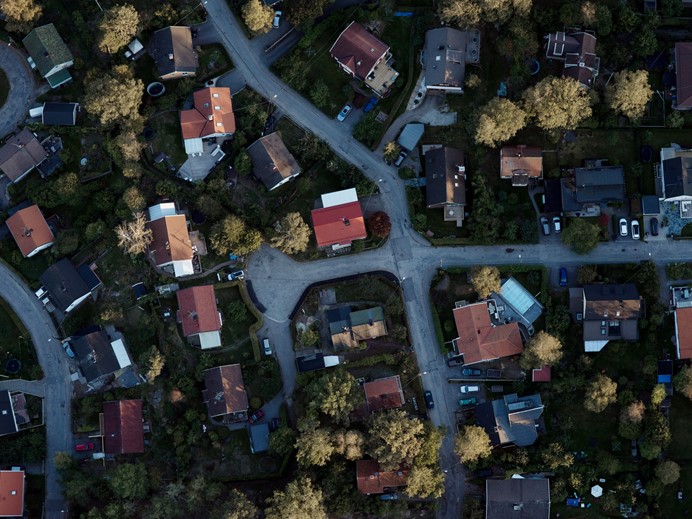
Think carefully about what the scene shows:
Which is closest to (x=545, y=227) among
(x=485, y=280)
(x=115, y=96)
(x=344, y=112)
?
(x=485, y=280)

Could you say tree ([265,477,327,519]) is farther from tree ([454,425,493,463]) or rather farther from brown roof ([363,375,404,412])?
tree ([454,425,493,463])

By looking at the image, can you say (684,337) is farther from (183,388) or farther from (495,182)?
(183,388)

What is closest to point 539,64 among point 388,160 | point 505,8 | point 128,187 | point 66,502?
point 505,8

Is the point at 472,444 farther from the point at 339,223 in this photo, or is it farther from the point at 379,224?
the point at 339,223

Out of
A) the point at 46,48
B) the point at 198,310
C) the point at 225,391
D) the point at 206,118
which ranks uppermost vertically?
the point at 46,48

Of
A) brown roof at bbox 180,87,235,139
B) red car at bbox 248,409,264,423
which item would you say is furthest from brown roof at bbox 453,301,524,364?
brown roof at bbox 180,87,235,139

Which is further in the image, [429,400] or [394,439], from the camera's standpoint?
[429,400]
